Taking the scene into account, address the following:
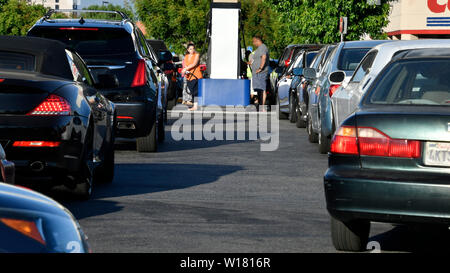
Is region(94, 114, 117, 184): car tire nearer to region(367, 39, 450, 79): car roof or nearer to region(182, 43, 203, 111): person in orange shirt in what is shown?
region(367, 39, 450, 79): car roof

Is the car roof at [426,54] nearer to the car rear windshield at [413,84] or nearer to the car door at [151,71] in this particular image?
the car rear windshield at [413,84]

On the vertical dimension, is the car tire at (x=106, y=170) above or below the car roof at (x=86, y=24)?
below

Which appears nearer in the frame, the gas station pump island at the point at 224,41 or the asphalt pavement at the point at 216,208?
the asphalt pavement at the point at 216,208

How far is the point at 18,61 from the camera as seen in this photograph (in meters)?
10.3

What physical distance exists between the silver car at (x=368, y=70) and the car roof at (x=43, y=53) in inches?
110

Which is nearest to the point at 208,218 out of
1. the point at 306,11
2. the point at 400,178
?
the point at 400,178

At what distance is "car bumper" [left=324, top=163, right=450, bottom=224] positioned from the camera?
255 inches

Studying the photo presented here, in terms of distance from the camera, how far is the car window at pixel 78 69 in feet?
34.1

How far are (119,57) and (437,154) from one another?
25.0 ft

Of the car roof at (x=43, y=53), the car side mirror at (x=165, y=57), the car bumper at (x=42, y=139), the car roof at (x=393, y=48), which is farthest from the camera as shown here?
the car side mirror at (x=165, y=57)

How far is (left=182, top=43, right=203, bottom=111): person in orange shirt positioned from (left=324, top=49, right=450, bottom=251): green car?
22.3 m

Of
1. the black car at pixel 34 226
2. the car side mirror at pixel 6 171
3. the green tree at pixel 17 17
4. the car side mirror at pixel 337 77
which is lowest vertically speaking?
the green tree at pixel 17 17

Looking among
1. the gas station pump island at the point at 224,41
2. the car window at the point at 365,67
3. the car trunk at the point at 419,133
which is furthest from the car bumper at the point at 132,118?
the gas station pump island at the point at 224,41

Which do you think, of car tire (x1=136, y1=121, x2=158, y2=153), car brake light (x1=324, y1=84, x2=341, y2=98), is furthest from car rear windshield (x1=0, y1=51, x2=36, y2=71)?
car brake light (x1=324, y1=84, x2=341, y2=98)
